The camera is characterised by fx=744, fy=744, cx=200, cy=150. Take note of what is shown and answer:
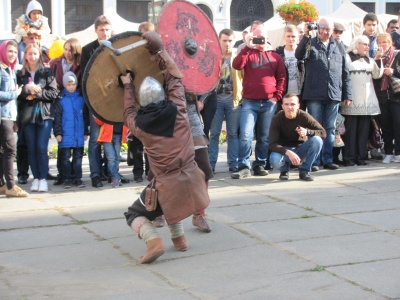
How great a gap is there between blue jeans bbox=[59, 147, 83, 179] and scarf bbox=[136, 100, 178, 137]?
358 centimetres

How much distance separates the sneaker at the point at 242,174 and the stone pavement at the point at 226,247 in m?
0.59

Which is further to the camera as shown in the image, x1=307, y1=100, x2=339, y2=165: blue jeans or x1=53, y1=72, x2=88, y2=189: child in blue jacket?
x1=307, y1=100, x2=339, y2=165: blue jeans

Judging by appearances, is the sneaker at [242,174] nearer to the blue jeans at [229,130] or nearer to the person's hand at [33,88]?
the blue jeans at [229,130]

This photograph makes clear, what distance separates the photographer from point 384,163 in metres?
10.6

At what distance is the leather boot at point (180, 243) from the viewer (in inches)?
238

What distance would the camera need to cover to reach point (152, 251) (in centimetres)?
568

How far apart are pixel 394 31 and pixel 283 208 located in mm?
5723

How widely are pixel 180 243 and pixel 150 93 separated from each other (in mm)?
1262

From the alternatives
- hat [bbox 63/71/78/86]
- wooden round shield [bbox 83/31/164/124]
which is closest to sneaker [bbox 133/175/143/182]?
hat [bbox 63/71/78/86]

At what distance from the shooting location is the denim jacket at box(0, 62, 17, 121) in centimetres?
839

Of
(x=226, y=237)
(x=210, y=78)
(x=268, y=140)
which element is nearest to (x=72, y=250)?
(x=226, y=237)

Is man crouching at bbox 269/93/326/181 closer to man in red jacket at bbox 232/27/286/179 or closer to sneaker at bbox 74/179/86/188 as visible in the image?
man in red jacket at bbox 232/27/286/179

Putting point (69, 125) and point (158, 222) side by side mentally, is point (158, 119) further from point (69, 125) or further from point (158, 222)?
point (69, 125)

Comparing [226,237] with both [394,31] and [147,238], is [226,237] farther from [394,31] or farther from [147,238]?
[394,31]
